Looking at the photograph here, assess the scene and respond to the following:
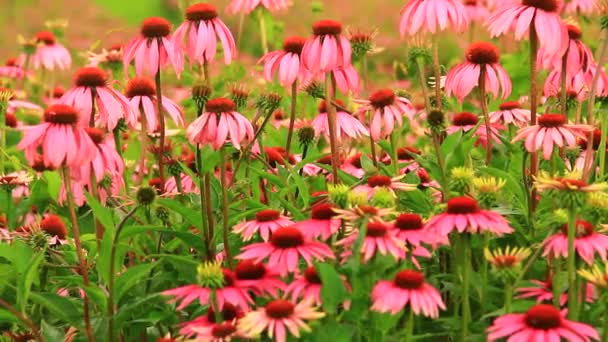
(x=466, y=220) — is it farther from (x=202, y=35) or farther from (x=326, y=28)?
(x=202, y=35)

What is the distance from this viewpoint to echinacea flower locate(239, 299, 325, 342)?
1.69m

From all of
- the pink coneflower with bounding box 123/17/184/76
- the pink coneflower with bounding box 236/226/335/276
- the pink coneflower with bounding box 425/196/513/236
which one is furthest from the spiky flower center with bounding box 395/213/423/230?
the pink coneflower with bounding box 123/17/184/76

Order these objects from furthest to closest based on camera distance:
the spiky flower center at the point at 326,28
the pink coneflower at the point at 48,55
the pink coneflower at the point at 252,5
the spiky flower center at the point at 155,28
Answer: the pink coneflower at the point at 48,55 < the pink coneflower at the point at 252,5 < the spiky flower center at the point at 155,28 < the spiky flower center at the point at 326,28

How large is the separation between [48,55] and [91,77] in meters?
2.27

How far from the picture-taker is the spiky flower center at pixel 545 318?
174 cm

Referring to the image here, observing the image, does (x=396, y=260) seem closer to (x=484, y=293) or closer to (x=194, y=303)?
(x=484, y=293)

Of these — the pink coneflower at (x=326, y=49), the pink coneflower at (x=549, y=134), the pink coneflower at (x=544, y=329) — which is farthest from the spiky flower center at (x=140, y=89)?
the pink coneflower at (x=544, y=329)

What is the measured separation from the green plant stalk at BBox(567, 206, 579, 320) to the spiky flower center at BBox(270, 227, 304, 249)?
1.60 ft

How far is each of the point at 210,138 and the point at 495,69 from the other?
772 mm

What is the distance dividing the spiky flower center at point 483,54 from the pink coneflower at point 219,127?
2.05 ft

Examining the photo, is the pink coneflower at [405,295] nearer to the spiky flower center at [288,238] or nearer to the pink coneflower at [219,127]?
the spiky flower center at [288,238]

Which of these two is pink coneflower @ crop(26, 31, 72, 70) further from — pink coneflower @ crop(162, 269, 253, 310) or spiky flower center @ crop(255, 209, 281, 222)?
pink coneflower @ crop(162, 269, 253, 310)

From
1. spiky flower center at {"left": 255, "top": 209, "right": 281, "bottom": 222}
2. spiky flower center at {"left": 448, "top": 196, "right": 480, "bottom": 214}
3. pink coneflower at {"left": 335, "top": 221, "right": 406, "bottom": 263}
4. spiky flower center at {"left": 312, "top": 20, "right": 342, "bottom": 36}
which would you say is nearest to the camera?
pink coneflower at {"left": 335, "top": 221, "right": 406, "bottom": 263}

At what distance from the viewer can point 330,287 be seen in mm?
1778
